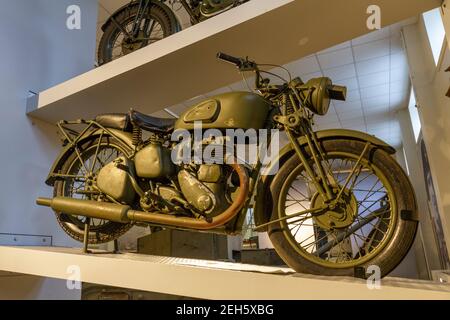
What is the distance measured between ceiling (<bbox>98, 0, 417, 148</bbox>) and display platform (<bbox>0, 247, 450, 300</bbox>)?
6.47 ft

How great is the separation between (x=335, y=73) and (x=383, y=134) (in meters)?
2.65

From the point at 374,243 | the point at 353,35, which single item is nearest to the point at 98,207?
the point at 374,243

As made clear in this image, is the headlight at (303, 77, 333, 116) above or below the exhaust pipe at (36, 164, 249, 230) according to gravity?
above

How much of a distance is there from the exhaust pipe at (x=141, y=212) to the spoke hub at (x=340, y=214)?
0.80 ft

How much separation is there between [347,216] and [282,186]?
212mm

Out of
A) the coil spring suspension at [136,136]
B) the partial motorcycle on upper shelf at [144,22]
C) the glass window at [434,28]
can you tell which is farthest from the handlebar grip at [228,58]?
the glass window at [434,28]

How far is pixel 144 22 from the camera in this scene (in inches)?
85.0

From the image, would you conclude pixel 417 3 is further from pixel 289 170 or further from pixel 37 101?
pixel 37 101

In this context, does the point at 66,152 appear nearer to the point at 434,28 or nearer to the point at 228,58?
the point at 228,58

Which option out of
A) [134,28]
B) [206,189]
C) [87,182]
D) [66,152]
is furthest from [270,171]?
[134,28]

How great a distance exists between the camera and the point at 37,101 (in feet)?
5.66

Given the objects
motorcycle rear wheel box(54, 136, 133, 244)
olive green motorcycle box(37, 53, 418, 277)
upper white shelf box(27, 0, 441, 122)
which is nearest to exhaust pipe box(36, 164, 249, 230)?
olive green motorcycle box(37, 53, 418, 277)

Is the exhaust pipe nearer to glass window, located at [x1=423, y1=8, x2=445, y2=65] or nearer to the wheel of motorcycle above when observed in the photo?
the wheel of motorcycle above

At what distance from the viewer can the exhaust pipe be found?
1042 millimetres
